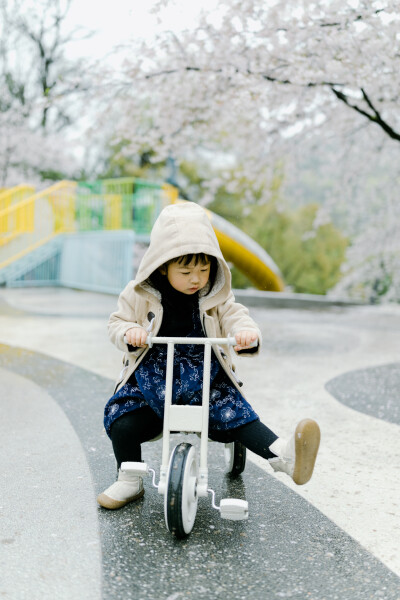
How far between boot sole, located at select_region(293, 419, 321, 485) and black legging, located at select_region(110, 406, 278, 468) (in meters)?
0.19

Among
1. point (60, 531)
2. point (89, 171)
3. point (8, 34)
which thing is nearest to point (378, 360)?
point (60, 531)

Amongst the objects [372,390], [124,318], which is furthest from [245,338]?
[372,390]

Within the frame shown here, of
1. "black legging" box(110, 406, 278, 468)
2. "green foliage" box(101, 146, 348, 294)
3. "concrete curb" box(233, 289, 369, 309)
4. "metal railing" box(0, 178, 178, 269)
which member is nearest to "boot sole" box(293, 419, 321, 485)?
"black legging" box(110, 406, 278, 468)

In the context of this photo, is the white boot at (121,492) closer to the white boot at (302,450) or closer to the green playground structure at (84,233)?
the white boot at (302,450)

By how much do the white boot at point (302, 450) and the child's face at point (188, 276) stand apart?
632 millimetres

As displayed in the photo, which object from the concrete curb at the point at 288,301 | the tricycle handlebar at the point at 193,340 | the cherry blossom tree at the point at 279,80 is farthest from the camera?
the concrete curb at the point at 288,301

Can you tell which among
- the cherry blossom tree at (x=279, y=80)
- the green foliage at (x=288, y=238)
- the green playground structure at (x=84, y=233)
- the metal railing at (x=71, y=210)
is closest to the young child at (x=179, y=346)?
the cherry blossom tree at (x=279, y=80)

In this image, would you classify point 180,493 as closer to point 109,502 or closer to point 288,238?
point 109,502

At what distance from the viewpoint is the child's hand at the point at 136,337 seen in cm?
226

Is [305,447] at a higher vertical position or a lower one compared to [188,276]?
lower

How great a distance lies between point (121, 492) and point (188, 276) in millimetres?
824

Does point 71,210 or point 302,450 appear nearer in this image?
point 302,450

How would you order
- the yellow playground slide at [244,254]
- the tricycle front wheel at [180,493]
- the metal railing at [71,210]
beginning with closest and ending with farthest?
the tricycle front wheel at [180,493], the metal railing at [71,210], the yellow playground slide at [244,254]

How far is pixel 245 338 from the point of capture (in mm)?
2250
